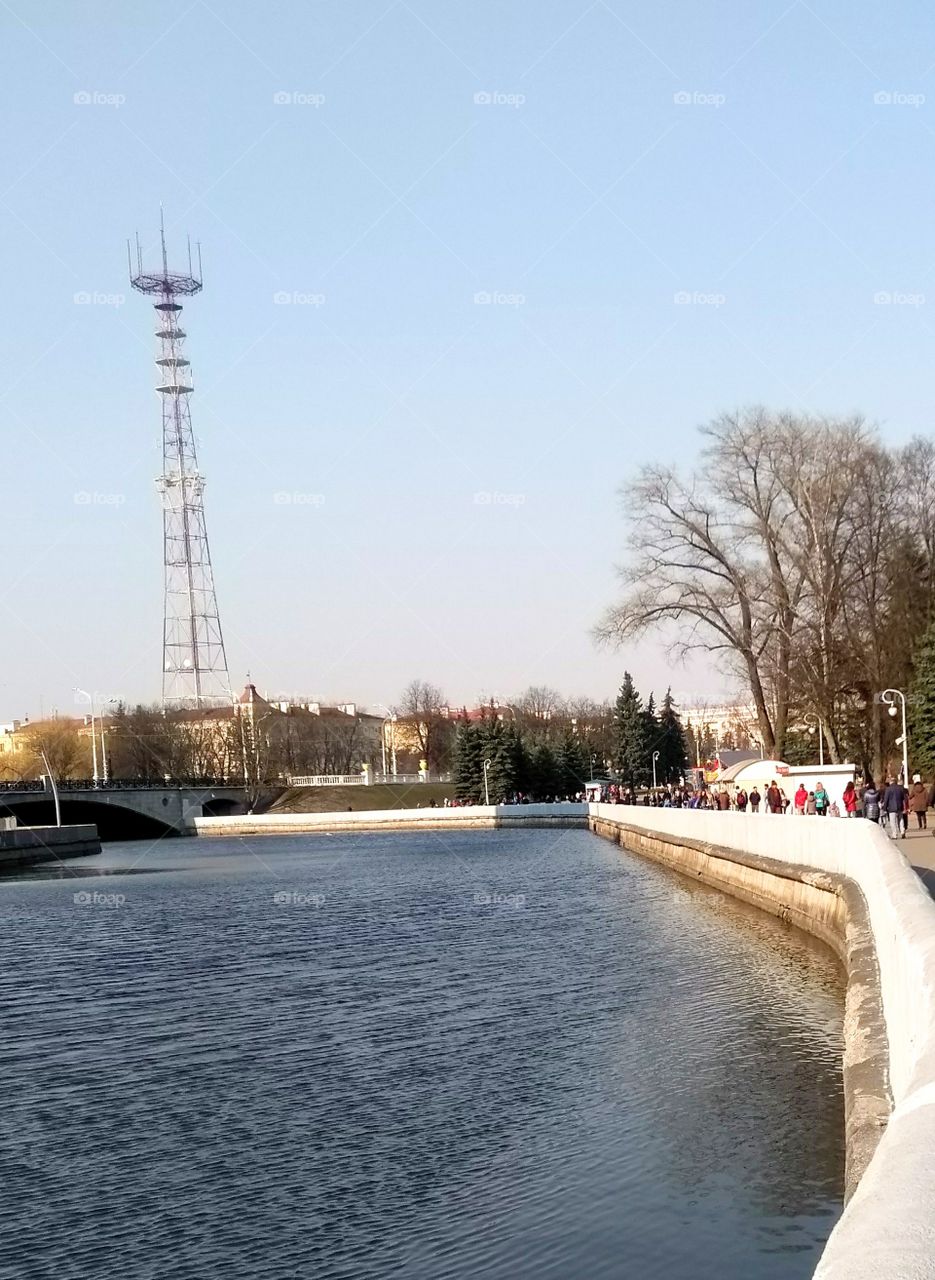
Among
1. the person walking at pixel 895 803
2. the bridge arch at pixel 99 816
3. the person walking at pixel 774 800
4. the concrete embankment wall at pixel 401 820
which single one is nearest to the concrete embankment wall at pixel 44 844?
the bridge arch at pixel 99 816

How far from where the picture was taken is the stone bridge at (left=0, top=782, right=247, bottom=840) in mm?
104500

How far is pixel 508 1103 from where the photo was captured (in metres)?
13.2

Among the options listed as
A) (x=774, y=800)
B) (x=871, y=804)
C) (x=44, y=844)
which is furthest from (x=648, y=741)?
(x=871, y=804)

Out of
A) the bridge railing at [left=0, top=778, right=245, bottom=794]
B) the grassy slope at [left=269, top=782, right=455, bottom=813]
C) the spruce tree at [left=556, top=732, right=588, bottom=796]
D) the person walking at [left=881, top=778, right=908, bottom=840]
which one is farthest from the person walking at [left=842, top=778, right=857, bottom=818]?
the grassy slope at [left=269, top=782, right=455, bottom=813]

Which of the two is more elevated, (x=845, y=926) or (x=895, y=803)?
Result: (x=895, y=803)

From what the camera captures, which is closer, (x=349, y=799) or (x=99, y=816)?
(x=99, y=816)

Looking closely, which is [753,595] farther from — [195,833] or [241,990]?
[195,833]

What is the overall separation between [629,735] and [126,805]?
129 feet

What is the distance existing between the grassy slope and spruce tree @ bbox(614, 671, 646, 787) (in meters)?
13.9

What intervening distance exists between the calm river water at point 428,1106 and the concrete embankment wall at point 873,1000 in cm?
74

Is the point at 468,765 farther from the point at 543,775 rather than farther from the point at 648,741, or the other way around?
the point at 648,741

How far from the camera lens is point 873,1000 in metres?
13.1

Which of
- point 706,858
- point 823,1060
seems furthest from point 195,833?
point 823,1060

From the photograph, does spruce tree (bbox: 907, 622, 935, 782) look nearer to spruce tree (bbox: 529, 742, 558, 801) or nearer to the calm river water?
the calm river water
